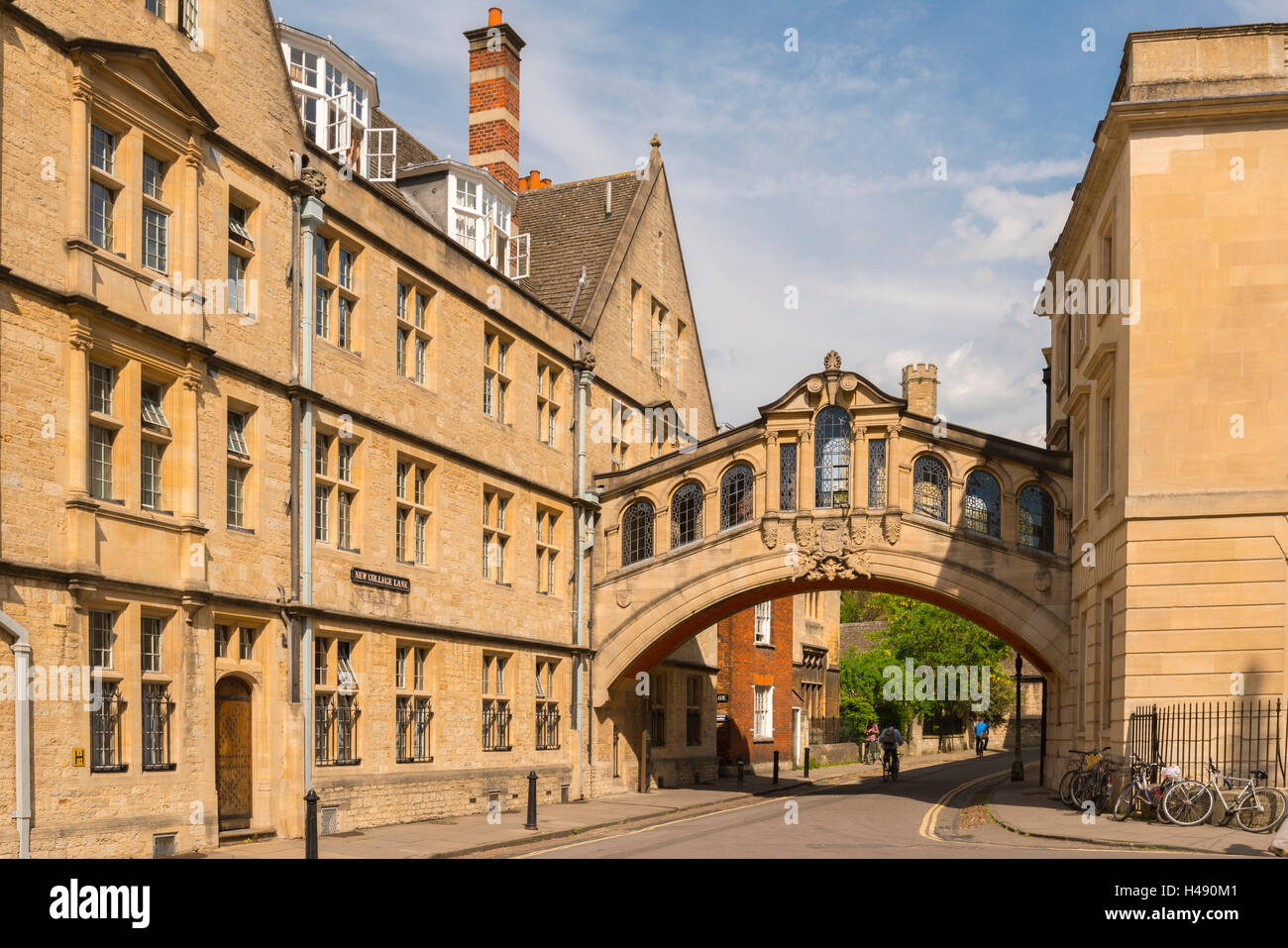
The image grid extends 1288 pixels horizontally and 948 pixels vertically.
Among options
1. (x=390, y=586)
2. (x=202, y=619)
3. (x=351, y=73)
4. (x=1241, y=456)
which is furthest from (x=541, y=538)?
(x=1241, y=456)

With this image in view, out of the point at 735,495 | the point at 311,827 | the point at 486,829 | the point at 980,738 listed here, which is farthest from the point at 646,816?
the point at 980,738

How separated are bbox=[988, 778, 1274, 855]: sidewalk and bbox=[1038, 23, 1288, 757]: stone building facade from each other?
182 centimetres

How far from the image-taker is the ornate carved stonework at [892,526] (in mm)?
28109

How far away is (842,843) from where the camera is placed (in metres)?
18.5

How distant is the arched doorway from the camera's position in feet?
59.3

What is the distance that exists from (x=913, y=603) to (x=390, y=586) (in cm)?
4848

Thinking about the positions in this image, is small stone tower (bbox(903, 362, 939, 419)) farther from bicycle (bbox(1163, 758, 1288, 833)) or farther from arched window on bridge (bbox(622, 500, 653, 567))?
bicycle (bbox(1163, 758, 1288, 833))

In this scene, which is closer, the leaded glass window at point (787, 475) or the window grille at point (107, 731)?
the window grille at point (107, 731)

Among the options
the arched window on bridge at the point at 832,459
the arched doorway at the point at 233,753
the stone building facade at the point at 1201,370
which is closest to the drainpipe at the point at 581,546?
the arched window on bridge at the point at 832,459

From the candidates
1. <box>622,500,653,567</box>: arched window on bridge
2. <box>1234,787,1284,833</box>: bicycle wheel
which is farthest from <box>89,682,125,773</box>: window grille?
<box>622,500,653,567</box>: arched window on bridge

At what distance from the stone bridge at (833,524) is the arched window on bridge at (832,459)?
0.03m

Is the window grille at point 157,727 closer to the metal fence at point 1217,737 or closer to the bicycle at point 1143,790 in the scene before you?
the bicycle at point 1143,790

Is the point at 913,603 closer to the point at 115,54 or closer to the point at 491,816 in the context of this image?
the point at 491,816

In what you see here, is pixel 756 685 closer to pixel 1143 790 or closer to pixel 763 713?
pixel 763 713
